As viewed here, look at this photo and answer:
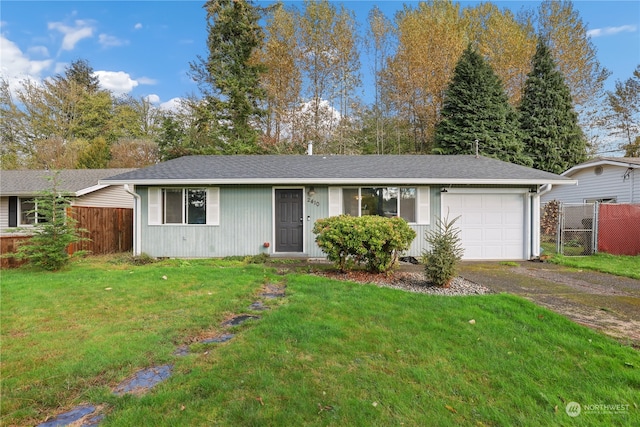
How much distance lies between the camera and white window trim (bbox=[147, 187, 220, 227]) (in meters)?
8.61

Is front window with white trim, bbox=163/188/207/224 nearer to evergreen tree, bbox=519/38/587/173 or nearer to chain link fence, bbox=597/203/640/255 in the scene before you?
chain link fence, bbox=597/203/640/255

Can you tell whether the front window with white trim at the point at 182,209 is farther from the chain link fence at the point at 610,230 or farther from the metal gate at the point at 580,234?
the metal gate at the point at 580,234

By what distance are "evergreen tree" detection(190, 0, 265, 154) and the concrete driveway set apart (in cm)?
1388

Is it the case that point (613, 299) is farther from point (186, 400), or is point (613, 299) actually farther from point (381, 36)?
point (381, 36)

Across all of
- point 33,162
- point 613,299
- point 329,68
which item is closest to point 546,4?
point 329,68

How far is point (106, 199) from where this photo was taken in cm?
1353

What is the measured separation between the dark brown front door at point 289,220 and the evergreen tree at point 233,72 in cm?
908

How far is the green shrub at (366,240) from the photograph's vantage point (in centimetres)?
580

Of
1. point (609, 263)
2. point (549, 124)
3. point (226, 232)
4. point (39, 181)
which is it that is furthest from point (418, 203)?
point (39, 181)

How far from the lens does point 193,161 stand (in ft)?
33.8

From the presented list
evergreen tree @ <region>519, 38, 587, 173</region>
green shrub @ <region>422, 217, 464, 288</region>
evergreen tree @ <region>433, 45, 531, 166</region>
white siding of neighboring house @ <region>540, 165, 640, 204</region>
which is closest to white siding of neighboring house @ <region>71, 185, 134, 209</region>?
green shrub @ <region>422, 217, 464, 288</region>

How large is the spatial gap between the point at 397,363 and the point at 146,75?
1841 centimetres

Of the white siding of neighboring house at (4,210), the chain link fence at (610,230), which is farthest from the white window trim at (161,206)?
the chain link fence at (610,230)

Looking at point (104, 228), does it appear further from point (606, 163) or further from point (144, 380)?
point (606, 163)
